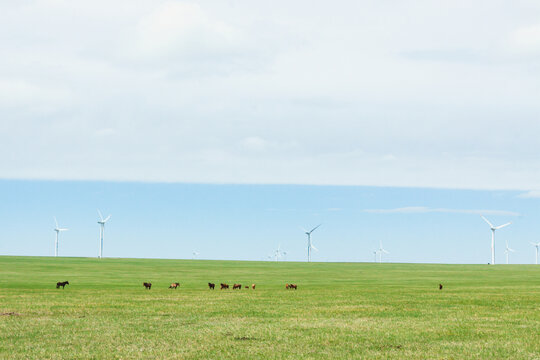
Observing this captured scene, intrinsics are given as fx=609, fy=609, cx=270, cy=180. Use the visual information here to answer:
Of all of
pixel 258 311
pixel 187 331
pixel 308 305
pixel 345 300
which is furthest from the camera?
pixel 345 300

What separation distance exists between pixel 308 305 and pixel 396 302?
6.22 meters

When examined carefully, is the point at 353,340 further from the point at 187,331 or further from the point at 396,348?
the point at 187,331

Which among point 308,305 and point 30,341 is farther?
point 308,305

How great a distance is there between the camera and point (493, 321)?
28.9m

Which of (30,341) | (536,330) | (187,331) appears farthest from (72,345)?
(536,330)

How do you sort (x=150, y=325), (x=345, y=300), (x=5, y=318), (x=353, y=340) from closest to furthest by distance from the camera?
1. (x=353, y=340)
2. (x=150, y=325)
3. (x=5, y=318)
4. (x=345, y=300)

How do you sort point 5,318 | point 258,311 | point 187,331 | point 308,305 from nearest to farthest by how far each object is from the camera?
point 187,331, point 5,318, point 258,311, point 308,305

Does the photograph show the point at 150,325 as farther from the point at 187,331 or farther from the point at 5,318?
the point at 5,318

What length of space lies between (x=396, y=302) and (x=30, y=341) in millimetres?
24590

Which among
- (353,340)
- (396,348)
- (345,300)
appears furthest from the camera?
(345,300)

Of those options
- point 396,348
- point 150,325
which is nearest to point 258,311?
point 150,325

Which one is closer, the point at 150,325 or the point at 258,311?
the point at 150,325

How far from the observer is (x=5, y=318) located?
2959cm

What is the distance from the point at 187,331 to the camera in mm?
25453
